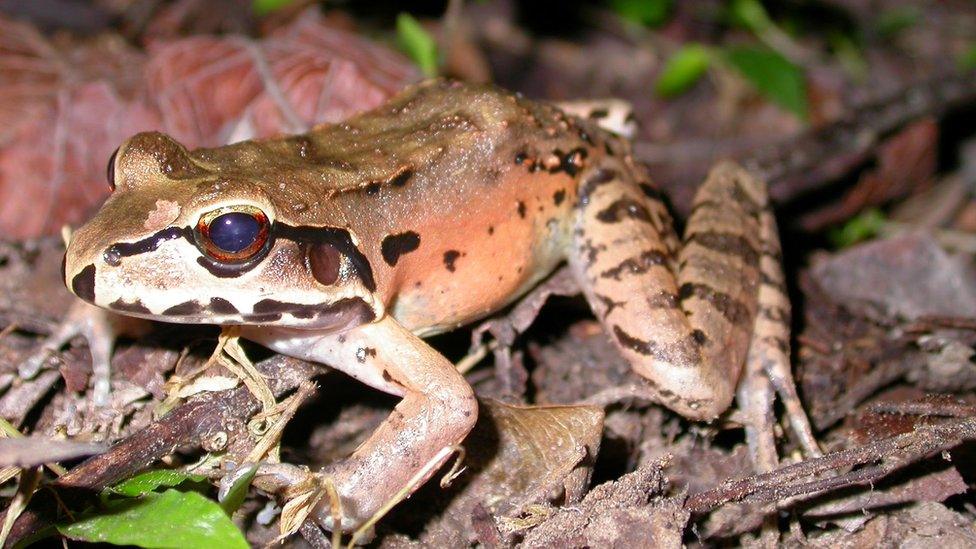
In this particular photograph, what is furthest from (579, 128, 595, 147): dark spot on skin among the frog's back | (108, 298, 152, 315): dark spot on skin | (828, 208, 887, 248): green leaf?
(828, 208, 887, 248): green leaf

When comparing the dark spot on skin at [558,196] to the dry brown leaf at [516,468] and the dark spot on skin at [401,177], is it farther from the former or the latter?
the dry brown leaf at [516,468]

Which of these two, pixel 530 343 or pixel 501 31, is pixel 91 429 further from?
pixel 501 31

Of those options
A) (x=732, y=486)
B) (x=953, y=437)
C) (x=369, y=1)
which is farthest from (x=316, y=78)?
(x=953, y=437)

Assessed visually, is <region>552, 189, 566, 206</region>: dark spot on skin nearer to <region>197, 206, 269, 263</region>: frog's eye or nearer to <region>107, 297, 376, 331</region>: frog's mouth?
<region>107, 297, 376, 331</region>: frog's mouth

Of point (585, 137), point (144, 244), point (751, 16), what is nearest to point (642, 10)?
point (751, 16)

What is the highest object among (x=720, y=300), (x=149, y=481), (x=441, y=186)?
(x=441, y=186)

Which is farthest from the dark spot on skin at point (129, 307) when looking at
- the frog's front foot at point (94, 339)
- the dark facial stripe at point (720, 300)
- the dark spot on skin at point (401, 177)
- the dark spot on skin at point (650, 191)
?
the dark spot on skin at point (650, 191)

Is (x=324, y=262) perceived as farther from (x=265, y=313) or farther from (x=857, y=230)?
(x=857, y=230)
